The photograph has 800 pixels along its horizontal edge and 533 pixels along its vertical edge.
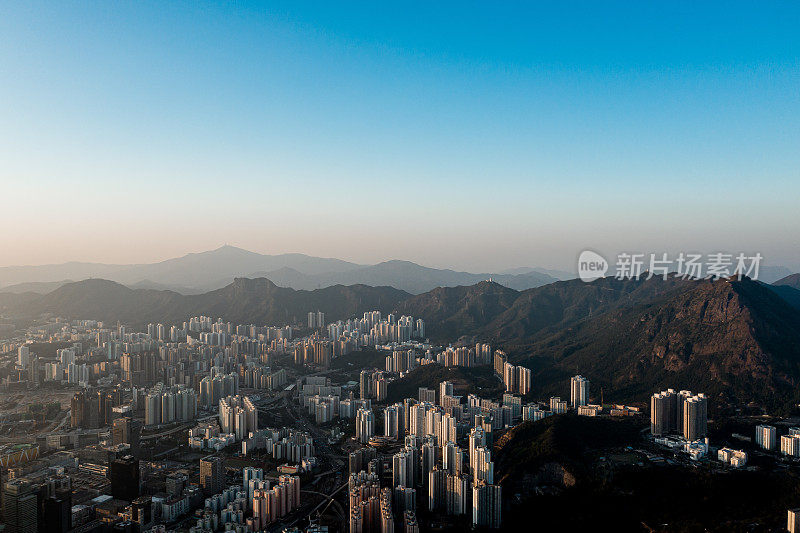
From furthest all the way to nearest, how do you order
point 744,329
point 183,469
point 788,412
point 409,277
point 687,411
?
point 409,277
point 744,329
point 788,412
point 687,411
point 183,469

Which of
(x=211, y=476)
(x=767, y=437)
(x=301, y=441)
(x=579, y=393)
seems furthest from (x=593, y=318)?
(x=211, y=476)

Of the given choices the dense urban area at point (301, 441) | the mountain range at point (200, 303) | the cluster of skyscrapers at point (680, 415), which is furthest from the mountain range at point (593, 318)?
the cluster of skyscrapers at point (680, 415)

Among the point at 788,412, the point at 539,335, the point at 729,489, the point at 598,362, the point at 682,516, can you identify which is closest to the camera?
the point at 682,516

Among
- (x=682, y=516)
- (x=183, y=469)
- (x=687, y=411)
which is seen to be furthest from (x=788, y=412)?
(x=183, y=469)

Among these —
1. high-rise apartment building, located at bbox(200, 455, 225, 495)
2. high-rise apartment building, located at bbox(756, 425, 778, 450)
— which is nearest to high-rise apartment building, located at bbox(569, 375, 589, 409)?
high-rise apartment building, located at bbox(756, 425, 778, 450)

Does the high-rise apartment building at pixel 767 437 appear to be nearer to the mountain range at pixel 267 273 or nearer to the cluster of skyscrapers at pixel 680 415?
the cluster of skyscrapers at pixel 680 415

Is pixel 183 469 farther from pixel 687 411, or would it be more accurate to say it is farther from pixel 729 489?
pixel 687 411

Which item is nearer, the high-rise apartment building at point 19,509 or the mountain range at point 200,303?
the high-rise apartment building at point 19,509

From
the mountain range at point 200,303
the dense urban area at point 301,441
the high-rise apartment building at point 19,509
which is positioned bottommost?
the dense urban area at point 301,441
